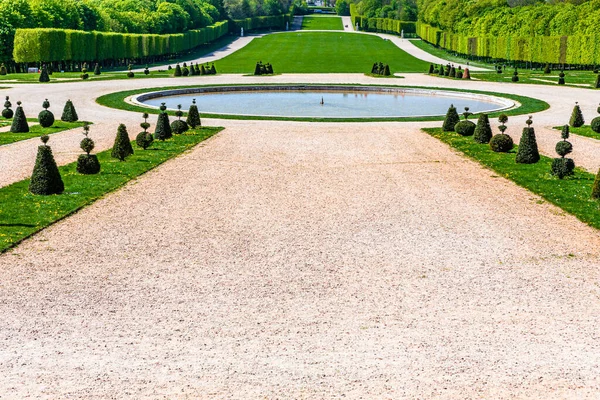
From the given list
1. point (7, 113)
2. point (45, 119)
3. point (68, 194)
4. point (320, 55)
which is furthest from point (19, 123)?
point (320, 55)

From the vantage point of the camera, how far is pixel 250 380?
11414mm

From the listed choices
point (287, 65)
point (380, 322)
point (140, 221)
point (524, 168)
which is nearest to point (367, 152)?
point (524, 168)

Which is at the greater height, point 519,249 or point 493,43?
point 493,43

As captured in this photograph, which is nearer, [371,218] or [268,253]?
[268,253]

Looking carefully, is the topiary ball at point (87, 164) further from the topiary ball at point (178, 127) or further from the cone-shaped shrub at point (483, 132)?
the cone-shaped shrub at point (483, 132)

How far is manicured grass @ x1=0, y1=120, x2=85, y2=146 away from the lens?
35156 millimetres

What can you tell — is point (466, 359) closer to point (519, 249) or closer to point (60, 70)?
point (519, 249)

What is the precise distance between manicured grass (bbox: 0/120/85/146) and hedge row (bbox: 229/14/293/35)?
12103 cm

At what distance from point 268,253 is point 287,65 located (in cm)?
7627

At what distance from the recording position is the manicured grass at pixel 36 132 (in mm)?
35156

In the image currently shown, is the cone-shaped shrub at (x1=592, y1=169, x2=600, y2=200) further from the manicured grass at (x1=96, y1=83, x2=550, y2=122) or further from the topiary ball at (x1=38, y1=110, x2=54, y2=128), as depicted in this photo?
the topiary ball at (x1=38, y1=110, x2=54, y2=128)

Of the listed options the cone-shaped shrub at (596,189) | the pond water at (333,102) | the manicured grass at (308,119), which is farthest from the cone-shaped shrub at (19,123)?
the cone-shaped shrub at (596,189)

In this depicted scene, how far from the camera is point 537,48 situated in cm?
8812

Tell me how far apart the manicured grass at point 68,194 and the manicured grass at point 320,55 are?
181 feet
